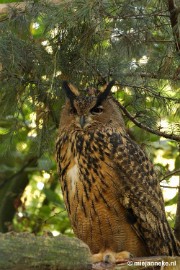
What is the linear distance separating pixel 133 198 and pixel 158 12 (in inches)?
38.7

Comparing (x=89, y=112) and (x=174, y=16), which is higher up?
(x=174, y=16)

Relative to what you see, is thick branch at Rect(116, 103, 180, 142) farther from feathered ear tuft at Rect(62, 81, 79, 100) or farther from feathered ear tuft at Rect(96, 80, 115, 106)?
feathered ear tuft at Rect(62, 81, 79, 100)

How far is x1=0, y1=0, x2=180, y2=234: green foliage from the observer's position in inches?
132

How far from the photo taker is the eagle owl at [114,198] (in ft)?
11.4

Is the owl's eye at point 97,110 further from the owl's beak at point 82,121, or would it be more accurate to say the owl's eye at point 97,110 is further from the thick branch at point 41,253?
the thick branch at point 41,253

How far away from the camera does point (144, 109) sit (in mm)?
3855

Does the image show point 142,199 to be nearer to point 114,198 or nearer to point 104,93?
point 114,198

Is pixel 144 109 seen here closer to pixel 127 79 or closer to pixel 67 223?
pixel 127 79

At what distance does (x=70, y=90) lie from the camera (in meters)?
3.67

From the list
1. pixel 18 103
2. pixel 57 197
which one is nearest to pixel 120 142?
pixel 18 103

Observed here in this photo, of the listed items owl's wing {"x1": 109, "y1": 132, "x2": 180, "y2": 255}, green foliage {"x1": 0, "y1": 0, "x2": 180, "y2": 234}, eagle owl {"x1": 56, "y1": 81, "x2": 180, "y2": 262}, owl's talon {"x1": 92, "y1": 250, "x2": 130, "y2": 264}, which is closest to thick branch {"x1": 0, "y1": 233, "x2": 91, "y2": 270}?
owl's talon {"x1": 92, "y1": 250, "x2": 130, "y2": 264}

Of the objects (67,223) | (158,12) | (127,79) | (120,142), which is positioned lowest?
(67,223)

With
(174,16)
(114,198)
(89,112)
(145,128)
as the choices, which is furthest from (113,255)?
(174,16)

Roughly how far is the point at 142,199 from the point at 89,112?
63 cm
